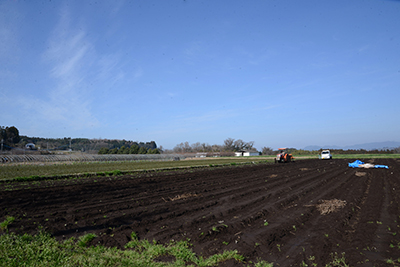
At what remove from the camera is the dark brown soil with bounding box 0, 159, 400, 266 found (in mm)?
5555

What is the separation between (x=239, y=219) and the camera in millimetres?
7820

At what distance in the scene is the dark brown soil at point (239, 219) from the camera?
5.55 metres

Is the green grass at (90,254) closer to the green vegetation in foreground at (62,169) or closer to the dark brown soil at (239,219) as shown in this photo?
the dark brown soil at (239,219)

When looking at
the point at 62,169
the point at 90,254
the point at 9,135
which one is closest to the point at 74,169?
the point at 62,169

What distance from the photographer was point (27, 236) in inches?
236

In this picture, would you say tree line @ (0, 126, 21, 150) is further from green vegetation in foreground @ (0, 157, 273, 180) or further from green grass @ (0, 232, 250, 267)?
green grass @ (0, 232, 250, 267)

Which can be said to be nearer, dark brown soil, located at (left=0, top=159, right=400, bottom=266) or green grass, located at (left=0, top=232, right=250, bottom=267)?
green grass, located at (left=0, top=232, right=250, bottom=267)

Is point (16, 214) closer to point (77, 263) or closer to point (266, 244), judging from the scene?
point (77, 263)

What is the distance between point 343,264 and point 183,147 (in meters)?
132

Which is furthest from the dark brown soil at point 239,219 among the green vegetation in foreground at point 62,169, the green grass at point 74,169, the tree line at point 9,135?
the tree line at point 9,135

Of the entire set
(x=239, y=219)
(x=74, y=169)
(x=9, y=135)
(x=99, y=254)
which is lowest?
(x=239, y=219)

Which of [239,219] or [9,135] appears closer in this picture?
[239,219]

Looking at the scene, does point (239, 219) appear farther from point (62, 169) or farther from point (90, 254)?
point (62, 169)

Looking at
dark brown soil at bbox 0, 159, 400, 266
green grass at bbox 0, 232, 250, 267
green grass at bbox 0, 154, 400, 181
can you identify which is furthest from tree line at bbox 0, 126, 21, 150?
green grass at bbox 0, 232, 250, 267
